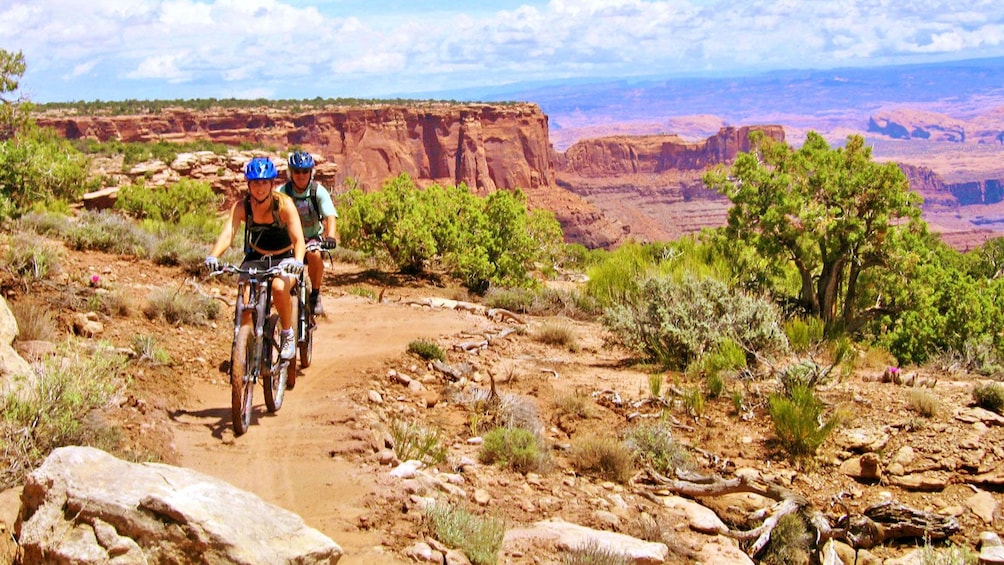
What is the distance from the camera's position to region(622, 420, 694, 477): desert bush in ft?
21.4

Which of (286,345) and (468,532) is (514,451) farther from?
(286,345)

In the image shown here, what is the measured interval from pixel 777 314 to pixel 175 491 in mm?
8027

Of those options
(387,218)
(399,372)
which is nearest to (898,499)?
(399,372)

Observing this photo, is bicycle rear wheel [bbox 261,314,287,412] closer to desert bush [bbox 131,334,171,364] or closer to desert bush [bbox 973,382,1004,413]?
desert bush [bbox 131,334,171,364]

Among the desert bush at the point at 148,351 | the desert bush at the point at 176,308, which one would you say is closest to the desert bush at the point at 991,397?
the desert bush at the point at 148,351

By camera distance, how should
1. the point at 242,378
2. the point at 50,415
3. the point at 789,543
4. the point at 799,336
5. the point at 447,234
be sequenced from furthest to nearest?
the point at 447,234 < the point at 799,336 < the point at 789,543 < the point at 242,378 < the point at 50,415

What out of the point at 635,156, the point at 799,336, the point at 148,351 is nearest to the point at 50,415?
the point at 148,351

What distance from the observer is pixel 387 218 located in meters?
16.2

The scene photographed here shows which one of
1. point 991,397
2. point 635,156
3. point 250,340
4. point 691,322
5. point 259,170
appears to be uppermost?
point 259,170

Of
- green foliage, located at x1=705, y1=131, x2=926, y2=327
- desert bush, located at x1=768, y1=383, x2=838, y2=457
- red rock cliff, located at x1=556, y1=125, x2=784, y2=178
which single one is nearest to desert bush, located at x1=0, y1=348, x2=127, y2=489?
desert bush, located at x1=768, y1=383, x2=838, y2=457

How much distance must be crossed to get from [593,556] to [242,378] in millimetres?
2650

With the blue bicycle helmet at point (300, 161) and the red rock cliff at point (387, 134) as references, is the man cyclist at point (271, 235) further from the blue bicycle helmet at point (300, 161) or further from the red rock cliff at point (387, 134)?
the red rock cliff at point (387, 134)

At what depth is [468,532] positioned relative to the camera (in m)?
4.50

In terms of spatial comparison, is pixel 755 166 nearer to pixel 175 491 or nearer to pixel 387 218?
pixel 387 218
